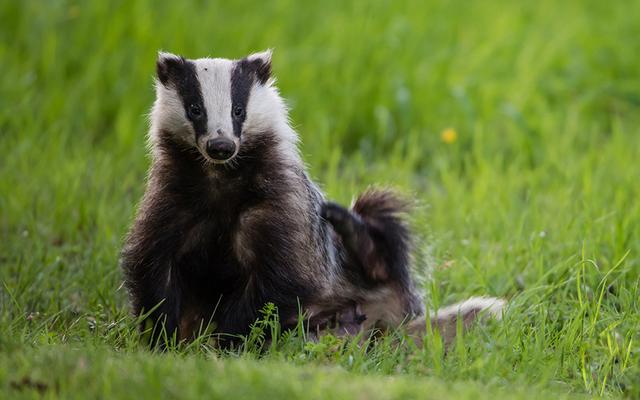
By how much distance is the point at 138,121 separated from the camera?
7.32m

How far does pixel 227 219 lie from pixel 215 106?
1.51 feet

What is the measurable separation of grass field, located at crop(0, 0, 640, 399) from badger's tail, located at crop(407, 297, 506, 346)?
0.08 meters

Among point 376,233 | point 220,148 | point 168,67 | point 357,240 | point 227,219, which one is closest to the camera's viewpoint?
point 220,148

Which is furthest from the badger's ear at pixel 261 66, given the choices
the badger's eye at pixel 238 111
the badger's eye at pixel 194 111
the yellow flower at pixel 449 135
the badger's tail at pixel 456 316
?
the yellow flower at pixel 449 135

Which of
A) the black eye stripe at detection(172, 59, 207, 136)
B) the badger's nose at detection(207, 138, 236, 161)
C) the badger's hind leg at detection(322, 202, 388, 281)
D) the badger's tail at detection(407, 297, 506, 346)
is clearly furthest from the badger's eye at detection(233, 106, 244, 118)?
the badger's tail at detection(407, 297, 506, 346)

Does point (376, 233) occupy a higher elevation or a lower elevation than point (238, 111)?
lower

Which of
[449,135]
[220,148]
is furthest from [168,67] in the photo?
[449,135]

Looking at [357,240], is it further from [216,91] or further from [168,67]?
[168,67]

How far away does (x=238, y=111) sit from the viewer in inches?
178

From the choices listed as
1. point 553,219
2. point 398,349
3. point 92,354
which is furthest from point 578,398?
point 553,219

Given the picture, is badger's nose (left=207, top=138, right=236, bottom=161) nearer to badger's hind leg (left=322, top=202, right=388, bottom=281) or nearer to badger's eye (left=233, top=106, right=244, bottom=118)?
badger's eye (left=233, top=106, right=244, bottom=118)

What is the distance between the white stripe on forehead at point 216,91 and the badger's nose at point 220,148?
81mm

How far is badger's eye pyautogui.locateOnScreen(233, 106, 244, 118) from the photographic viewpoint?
450cm

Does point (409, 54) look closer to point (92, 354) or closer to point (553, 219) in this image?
point (553, 219)
